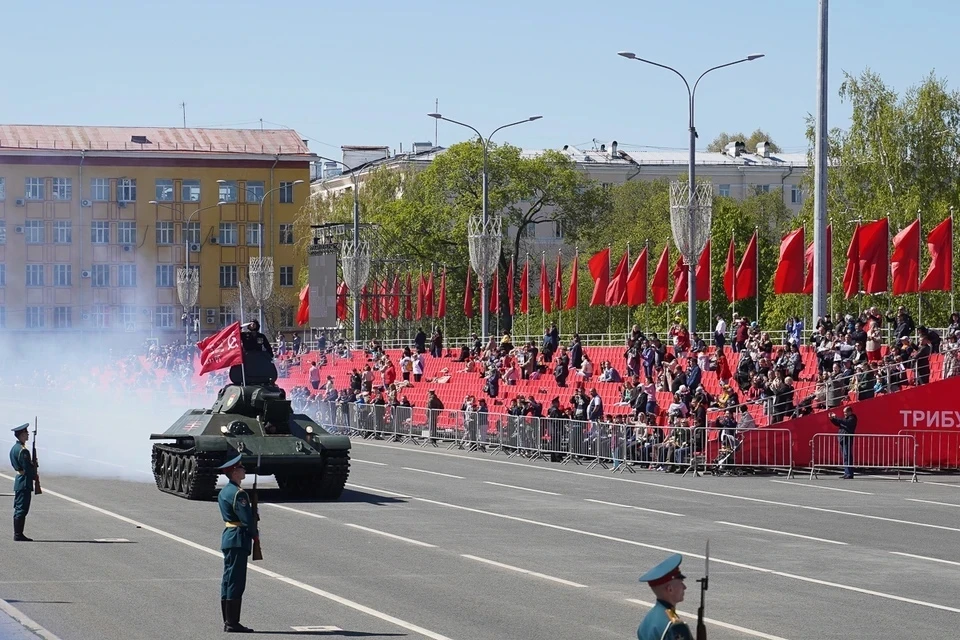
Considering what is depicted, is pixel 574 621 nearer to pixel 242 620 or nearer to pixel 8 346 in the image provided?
pixel 242 620

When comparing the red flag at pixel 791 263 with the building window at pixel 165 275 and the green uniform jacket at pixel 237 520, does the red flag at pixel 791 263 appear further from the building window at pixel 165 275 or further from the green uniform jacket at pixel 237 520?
the building window at pixel 165 275

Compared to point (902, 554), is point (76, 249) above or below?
above

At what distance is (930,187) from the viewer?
211ft

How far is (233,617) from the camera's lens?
14.2 metres

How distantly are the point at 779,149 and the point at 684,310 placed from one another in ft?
188

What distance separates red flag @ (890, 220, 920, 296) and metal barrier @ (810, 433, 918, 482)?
807cm

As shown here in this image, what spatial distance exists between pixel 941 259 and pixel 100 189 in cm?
6371

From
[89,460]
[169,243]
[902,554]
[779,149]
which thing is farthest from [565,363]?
[779,149]

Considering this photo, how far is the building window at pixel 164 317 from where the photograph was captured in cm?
9228

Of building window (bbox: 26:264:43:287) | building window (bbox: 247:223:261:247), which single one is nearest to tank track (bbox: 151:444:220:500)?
building window (bbox: 26:264:43:287)

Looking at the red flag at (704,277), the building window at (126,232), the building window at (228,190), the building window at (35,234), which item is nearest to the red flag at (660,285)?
the red flag at (704,277)

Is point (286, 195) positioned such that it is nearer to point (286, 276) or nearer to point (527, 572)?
point (286, 276)

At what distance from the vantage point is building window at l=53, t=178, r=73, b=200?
239 feet

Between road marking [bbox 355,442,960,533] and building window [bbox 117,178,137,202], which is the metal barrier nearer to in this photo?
road marking [bbox 355,442,960,533]
